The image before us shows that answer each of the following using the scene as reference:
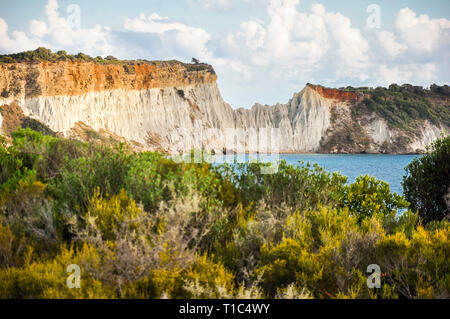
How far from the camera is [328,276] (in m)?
5.11

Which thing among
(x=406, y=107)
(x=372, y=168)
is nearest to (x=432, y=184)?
(x=372, y=168)

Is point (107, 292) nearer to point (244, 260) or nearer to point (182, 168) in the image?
point (244, 260)

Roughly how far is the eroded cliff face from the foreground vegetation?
1556cm

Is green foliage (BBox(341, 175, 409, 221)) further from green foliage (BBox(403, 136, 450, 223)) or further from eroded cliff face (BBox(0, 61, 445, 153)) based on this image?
eroded cliff face (BBox(0, 61, 445, 153))

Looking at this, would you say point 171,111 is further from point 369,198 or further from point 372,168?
point 369,198

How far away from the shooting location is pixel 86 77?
186ft

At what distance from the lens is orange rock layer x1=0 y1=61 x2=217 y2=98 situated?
49750 mm

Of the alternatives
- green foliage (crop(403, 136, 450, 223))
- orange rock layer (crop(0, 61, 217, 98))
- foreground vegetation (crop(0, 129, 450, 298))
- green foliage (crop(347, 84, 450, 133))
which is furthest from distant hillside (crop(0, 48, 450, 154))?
green foliage (crop(403, 136, 450, 223))

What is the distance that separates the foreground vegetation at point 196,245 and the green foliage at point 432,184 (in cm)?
513

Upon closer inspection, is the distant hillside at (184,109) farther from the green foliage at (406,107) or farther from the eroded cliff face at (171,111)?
the green foliage at (406,107)

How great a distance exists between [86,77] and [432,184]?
5364 cm

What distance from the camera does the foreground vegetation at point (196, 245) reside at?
4.77 m

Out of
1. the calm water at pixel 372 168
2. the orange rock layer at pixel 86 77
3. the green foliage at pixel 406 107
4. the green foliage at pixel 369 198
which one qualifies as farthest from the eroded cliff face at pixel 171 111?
the green foliage at pixel 369 198
